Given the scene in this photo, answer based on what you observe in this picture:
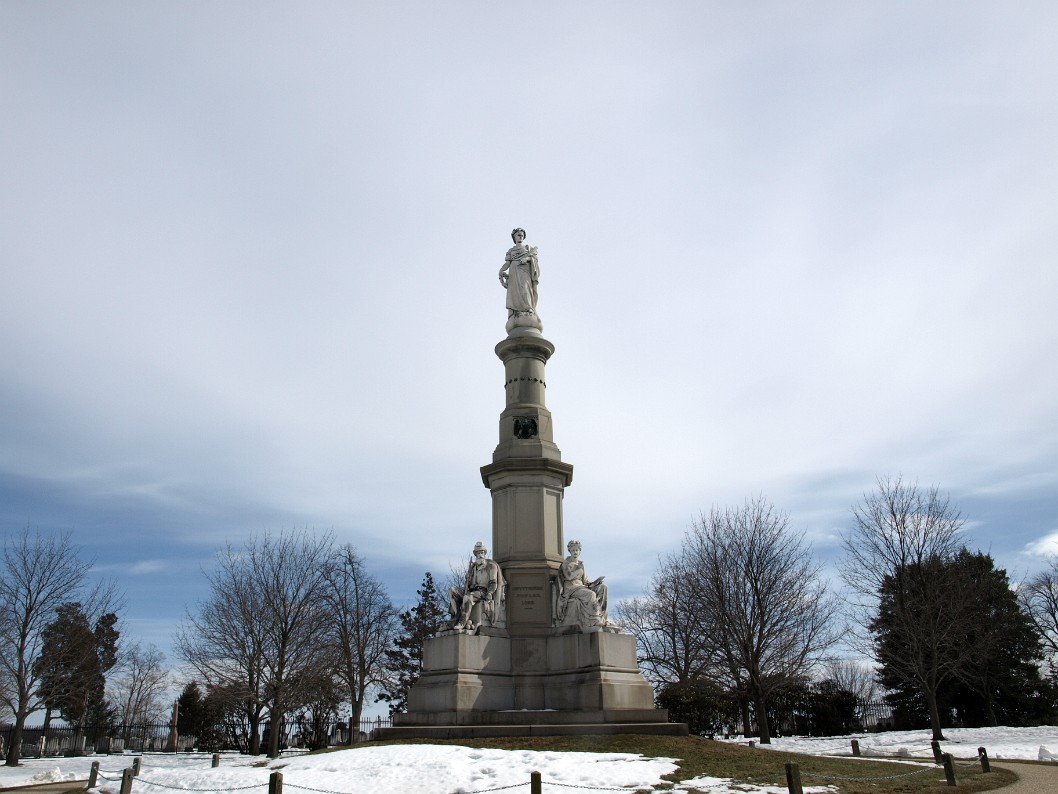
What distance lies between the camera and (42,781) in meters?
16.6

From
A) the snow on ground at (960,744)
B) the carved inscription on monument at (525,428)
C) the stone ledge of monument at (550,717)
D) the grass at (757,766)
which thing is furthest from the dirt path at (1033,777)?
the carved inscription on monument at (525,428)

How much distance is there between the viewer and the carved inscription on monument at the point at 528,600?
17312 millimetres

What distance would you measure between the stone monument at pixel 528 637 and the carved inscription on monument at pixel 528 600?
0.9 inches

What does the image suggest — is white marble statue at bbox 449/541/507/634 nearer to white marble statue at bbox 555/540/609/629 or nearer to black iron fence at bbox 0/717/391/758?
white marble statue at bbox 555/540/609/629

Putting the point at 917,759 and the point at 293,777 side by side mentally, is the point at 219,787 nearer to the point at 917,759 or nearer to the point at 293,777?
the point at 293,777

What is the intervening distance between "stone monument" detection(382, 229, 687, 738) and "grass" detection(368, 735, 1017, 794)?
823mm

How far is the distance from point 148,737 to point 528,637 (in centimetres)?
2945

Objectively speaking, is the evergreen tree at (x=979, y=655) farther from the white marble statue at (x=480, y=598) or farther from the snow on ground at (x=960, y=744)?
the white marble statue at (x=480, y=598)

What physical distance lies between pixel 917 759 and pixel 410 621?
91.3ft

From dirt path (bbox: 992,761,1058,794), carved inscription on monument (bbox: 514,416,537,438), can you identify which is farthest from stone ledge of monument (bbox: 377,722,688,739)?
carved inscription on monument (bbox: 514,416,537,438)

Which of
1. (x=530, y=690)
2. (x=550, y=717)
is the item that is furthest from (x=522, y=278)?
(x=550, y=717)

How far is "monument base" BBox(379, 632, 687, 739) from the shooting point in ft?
48.8

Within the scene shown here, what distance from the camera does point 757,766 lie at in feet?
40.2

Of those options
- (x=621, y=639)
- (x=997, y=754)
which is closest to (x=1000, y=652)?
(x=997, y=754)
